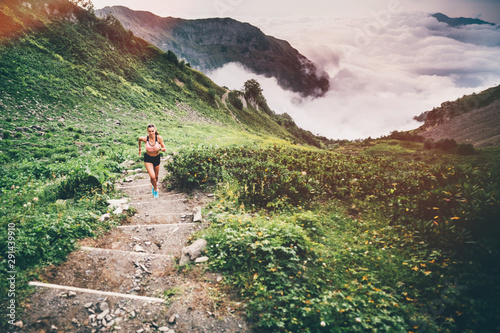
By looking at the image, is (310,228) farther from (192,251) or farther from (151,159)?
(151,159)

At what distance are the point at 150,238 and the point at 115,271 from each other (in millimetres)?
1488

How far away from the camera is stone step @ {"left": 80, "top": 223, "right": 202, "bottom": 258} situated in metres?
6.18

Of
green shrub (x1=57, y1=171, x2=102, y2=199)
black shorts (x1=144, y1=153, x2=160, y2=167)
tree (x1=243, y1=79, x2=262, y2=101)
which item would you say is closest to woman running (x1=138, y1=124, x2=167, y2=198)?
black shorts (x1=144, y1=153, x2=160, y2=167)

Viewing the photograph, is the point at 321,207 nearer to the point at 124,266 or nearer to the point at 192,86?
the point at 124,266

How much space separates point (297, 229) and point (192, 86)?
185 feet

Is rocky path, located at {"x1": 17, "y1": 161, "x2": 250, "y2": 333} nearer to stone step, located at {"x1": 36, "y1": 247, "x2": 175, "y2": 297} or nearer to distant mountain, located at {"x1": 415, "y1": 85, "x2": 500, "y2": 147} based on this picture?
stone step, located at {"x1": 36, "y1": 247, "x2": 175, "y2": 297}

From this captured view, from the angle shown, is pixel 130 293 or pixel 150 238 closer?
pixel 130 293

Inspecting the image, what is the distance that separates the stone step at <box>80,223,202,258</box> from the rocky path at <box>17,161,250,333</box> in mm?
25

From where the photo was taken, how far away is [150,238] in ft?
22.0

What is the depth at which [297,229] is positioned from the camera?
6.13 m

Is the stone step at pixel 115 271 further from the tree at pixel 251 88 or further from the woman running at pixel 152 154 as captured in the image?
the tree at pixel 251 88

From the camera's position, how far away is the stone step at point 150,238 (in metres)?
6.18

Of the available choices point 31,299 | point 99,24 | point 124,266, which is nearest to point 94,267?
point 124,266

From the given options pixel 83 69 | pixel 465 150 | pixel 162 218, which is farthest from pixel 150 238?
pixel 465 150
